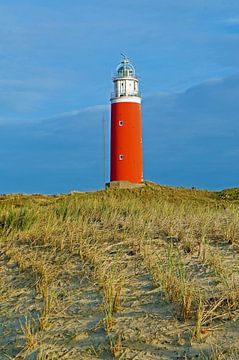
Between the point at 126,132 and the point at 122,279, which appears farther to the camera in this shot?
the point at 126,132

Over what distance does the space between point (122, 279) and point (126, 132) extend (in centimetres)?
3357

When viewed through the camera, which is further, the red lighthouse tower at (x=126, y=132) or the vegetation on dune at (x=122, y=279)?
the red lighthouse tower at (x=126, y=132)

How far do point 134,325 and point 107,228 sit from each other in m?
4.10

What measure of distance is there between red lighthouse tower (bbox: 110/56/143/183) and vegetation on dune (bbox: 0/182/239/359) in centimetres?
2864

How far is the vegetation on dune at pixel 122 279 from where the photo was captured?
17.0ft

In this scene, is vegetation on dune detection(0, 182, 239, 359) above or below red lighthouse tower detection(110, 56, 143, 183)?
below

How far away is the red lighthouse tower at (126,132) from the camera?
130 feet

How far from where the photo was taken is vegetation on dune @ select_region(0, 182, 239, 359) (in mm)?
5191

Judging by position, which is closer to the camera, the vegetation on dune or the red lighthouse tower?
the vegetation on dune

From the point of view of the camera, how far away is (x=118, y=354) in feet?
16.4

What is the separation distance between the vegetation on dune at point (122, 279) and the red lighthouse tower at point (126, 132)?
2864 cm

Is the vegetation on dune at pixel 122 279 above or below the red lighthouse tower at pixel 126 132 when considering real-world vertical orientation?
below

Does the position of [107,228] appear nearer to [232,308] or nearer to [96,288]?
[96,288]

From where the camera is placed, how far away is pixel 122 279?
21.5 ft
